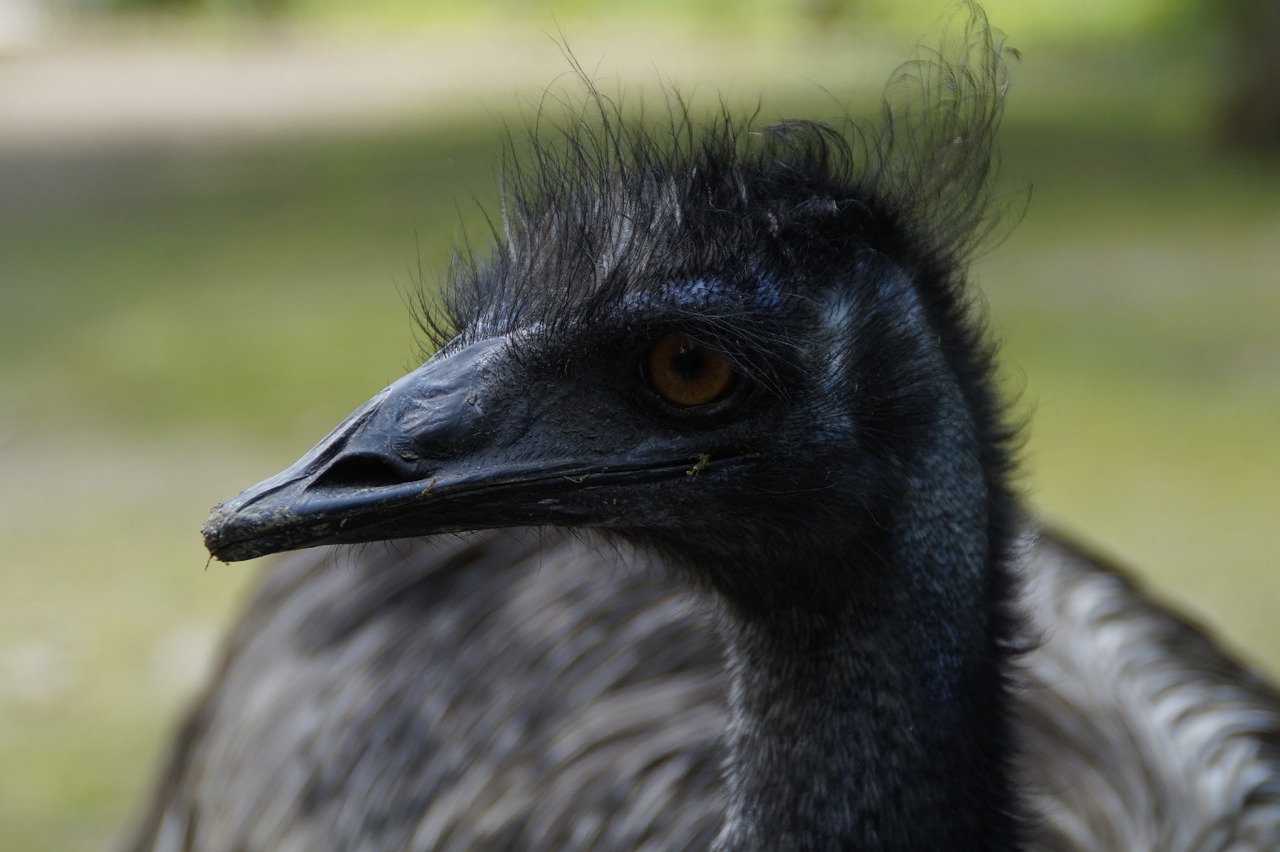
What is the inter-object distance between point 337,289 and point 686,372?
17.0 feet

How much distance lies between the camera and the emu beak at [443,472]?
4.56ft

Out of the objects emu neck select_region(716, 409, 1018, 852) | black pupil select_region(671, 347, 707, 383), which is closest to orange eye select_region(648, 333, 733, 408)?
black pupil select_region(671, 347, 707, 383)

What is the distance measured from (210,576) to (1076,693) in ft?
8.41

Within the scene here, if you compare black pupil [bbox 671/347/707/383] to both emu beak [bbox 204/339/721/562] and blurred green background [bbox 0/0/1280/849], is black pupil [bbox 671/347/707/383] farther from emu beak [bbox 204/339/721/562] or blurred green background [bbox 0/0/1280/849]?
blurred green background [bbox 0/0/1280/849]

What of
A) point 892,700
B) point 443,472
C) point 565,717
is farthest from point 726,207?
point 565,717

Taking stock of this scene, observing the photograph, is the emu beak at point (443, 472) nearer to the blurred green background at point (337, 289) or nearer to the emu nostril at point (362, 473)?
the emu nostril at point (362, 473)

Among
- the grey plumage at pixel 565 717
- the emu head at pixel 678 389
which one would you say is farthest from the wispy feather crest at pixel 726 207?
→ the grey plumage at pixel 565 717

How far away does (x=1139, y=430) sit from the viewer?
5008mm

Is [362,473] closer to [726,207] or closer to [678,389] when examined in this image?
[678,389]

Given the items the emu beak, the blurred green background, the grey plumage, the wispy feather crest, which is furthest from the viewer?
the blurred green background

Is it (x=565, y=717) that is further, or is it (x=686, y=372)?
(x=565, y=717)

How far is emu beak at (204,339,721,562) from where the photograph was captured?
1390 mm

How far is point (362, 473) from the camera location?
142 centimetres

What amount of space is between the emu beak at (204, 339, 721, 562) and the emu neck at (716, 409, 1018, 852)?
213mm
